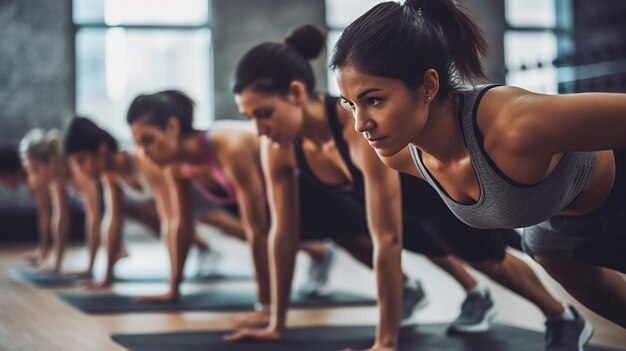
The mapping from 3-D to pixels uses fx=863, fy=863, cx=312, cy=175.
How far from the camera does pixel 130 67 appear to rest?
7191mm

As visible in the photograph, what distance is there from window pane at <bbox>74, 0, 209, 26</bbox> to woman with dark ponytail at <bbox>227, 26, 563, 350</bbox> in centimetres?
514

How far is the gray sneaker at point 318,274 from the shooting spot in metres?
3.44

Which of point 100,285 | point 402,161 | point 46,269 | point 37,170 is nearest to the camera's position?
point 402,161

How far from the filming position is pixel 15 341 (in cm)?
231

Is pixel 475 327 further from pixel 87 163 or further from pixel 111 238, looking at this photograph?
pixel 87 163

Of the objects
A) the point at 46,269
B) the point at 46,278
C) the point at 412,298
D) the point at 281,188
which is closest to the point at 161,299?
the point at 412,298

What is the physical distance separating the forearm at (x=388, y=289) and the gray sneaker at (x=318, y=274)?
154 centimetres

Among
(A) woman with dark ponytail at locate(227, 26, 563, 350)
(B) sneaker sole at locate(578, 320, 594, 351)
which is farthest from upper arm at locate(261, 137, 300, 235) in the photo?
(B) sneaker sole at locate(578, 320, 594, 351)

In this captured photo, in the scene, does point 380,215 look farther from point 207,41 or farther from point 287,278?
point 207,41

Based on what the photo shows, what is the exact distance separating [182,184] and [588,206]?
6.34 feet

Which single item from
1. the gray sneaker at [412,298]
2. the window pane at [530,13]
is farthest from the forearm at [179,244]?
the window pane at [530,13]

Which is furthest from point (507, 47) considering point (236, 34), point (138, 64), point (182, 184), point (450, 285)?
point (182, 184)

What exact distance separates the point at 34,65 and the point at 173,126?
15.0 ft

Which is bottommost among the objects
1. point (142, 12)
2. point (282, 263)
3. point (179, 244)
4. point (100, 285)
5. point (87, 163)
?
point (100, 285)
